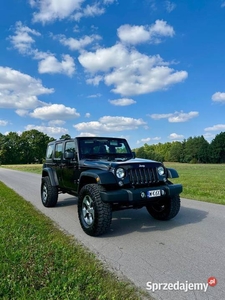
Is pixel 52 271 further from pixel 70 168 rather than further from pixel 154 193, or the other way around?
pixel 70 168

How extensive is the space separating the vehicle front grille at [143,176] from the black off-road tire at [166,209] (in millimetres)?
685

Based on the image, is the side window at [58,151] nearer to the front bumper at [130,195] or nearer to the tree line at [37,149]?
the front bumper at [130,195]

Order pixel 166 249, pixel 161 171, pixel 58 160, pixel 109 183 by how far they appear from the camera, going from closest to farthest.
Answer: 1. pixel 166 249
2. pixel 109 183
3. pixel 161 171
4. pixel 58 160

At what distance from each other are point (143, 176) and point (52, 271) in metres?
2.48

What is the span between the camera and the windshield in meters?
5.98

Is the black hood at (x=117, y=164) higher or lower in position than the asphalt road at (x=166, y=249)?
higher

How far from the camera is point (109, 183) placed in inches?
175

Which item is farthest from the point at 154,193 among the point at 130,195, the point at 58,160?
the point at 58,160

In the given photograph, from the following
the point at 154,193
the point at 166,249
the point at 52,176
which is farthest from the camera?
the point at 52,176

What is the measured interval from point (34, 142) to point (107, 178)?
9652cm

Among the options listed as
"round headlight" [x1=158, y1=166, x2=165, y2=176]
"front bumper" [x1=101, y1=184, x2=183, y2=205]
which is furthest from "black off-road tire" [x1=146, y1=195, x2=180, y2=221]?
"front bumper" [x1=101, y1=184, x2=183, y2=205]

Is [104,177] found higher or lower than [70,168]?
lower

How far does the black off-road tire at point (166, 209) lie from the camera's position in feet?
17.5

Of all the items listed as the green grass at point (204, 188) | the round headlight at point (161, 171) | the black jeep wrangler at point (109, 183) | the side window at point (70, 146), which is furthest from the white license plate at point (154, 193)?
the green grass at point (204, 188)
